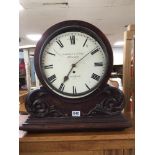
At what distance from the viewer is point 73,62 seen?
68 centimetres

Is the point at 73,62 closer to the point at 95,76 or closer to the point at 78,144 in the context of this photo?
the point at 95,76

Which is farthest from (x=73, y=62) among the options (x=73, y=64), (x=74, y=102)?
(x=74, y=102)

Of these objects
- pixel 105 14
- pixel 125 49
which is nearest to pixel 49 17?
pixel 105 14

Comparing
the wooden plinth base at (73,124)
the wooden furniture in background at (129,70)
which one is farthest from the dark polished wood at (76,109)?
the wooden furniture in background at (129,70)

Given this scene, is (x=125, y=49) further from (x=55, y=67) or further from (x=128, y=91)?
(x=55, y=67)

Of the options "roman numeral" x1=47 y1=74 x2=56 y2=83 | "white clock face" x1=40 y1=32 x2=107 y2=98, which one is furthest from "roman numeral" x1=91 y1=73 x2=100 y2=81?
"roman numeral" x1=47 y1=74 x2=56 y2=83

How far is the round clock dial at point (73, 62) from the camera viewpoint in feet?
2.23

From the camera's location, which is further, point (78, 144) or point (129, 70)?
point (129, 70)

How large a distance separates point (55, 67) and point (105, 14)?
416 centimetres

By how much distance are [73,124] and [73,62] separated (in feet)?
0.53
